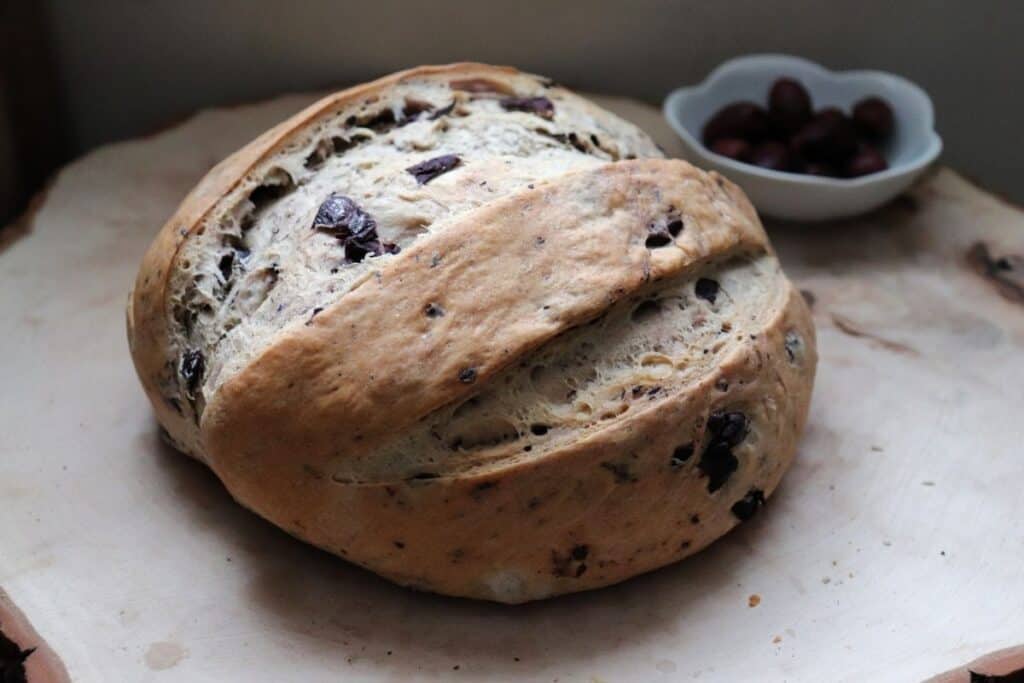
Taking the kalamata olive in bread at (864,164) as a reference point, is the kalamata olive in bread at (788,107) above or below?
above

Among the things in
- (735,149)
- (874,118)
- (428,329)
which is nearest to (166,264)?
(428,329)

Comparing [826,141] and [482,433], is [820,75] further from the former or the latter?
[482,433]

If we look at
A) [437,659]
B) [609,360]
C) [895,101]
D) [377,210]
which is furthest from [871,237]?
[437,659]

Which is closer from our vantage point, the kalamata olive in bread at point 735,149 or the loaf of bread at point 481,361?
the loaf of bread at point 481,361

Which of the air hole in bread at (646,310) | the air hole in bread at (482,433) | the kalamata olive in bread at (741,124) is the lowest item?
the air hole in bread at (482,433)

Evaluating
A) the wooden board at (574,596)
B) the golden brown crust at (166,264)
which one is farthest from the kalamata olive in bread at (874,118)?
the golden brown crust at (166,264)

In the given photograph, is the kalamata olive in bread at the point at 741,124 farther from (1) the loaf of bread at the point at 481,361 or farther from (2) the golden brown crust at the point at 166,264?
(2) the golden brown crust at the point at 166,264

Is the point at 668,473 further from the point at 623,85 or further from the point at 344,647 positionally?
the point at 623,85

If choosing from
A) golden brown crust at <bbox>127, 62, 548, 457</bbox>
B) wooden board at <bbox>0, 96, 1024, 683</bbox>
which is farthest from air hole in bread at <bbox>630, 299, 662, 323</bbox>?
golden brown crust at <bbox>127, 62, 548, 457</bbox>

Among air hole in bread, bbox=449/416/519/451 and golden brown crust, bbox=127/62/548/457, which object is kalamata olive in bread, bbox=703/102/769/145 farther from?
air hole in bread, bbox=449/416/519/451
